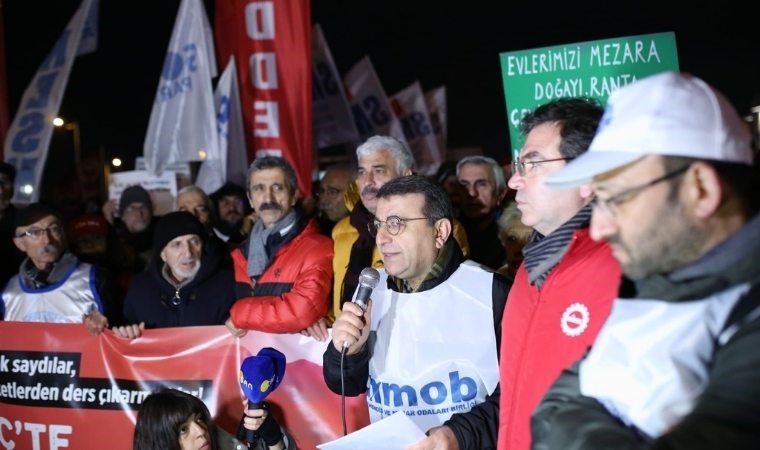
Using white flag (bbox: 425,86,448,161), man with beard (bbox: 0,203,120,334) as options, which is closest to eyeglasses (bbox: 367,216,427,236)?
man with beard (bbox: 0,203,120,334)

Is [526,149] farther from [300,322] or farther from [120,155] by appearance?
[120,155]

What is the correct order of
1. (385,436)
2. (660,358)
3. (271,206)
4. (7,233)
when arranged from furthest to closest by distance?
(7,233), (271,206), (385,436), (660,358)

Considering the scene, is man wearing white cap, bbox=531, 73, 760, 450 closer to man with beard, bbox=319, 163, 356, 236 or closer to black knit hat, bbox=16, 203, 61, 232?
man with beard, bbox=319, 163, 356, 236

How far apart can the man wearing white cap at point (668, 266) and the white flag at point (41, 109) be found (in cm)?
810

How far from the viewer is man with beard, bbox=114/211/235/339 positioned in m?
5.11

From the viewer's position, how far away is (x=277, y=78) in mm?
8602

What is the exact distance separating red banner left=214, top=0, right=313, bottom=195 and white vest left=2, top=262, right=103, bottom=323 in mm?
3359

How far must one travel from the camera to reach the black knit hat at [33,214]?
18.1ft

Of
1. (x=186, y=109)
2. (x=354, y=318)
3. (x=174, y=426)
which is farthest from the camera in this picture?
(x=186, y=109)

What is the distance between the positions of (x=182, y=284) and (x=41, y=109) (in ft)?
16.0

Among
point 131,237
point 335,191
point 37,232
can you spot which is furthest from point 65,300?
point 335,191

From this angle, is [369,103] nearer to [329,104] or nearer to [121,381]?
[329,104]

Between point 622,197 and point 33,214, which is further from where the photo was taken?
point 33,214

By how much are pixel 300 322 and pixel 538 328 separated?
225cm
